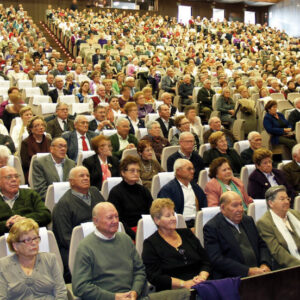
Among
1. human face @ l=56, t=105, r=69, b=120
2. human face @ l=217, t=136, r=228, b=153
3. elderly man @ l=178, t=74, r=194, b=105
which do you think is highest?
elderly man @ l=178, t=74, r=194, b=105

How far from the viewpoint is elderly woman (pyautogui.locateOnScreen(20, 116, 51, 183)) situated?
4539mm

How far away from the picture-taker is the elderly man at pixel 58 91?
7496 mm

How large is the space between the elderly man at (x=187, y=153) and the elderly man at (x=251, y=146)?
0.60m

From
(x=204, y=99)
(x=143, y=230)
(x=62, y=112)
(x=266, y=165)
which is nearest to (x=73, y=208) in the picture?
(x=143, y=230)

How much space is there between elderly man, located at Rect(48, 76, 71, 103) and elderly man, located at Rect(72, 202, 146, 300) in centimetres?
490

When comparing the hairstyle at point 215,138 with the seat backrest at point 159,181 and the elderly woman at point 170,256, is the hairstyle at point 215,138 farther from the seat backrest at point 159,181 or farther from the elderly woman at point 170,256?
the elderly woman at point 170,256

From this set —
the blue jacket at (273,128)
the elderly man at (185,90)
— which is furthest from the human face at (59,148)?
the elderly man at (185,90)

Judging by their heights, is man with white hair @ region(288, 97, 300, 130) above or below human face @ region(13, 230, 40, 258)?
above

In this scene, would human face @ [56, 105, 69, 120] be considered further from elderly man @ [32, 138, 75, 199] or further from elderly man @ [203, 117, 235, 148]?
elderly man @ [203, 117, 235, 148]

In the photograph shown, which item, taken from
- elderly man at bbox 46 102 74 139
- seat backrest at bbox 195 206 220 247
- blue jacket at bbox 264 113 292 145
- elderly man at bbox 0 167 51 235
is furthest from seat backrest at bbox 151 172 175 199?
blue jacket at bbox 264 113 292 145

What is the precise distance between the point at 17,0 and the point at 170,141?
50.2 feet

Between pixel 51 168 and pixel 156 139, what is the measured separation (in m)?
1.35

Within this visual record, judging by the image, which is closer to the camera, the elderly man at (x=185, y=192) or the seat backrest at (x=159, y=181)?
the elderly man at (x=185, y=192)

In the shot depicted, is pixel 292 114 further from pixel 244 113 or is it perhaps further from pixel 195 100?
pixel 195 100
